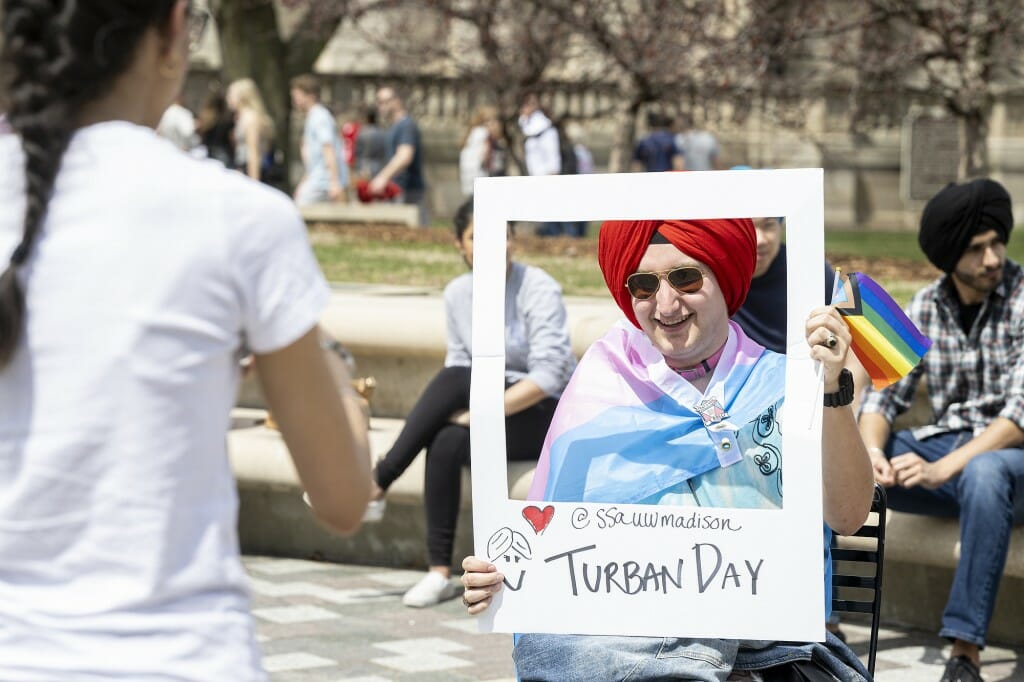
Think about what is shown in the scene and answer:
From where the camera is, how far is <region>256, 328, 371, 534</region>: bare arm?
1.81 m

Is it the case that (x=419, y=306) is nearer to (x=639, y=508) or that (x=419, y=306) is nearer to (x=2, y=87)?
(x=639, y=508)

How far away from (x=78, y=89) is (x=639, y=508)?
1.46m

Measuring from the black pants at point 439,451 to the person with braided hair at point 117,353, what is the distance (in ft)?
14.7

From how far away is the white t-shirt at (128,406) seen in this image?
1742mm

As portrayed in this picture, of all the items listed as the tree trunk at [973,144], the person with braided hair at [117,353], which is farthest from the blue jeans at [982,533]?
the tree trunk at [973,144]

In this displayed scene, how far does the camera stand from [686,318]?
3.19m

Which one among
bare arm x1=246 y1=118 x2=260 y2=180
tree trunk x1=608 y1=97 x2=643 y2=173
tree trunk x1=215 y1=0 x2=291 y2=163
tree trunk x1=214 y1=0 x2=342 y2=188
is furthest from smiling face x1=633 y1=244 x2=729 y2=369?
tree trunk x1=215 y1=0 x2=291 y2=163

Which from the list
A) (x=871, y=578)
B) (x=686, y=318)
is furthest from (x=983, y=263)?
(x=686, y=318)

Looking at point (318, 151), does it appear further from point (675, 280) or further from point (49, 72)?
point (49, 72)

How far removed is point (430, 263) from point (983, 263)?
18.5 ft

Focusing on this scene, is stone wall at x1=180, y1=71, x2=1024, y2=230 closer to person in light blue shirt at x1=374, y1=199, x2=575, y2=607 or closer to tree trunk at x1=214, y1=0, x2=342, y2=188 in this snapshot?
tree trunk at x1=214, y1=0, x2=342, y2=188

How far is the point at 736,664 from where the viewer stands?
9.98 feet

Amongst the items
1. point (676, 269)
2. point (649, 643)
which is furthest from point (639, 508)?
point (676, 269)

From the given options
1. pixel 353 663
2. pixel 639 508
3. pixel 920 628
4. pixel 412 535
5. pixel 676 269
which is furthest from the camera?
pixel 412 535
